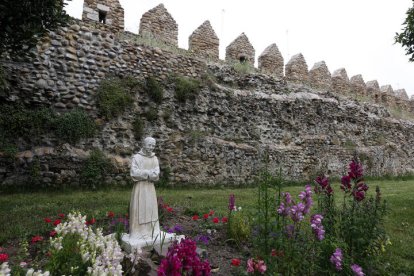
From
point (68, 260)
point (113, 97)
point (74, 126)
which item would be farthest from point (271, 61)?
point (68, 260)

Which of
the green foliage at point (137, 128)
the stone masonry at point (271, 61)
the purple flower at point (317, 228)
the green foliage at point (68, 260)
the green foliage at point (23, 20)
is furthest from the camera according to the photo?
the stone masonry at point (271, 61)

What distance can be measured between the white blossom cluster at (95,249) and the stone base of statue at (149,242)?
1.13m

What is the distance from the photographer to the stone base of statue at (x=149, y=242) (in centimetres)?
451

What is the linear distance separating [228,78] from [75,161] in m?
7.30

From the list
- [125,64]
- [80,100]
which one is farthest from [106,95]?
[125,64]

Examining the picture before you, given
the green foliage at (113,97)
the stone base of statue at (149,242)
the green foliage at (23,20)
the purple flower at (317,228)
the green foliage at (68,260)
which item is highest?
the green foliage at (23,20)

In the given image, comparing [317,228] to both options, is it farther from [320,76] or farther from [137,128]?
[320,76]

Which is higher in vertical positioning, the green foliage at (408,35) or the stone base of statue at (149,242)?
the green foliage at (408,35)

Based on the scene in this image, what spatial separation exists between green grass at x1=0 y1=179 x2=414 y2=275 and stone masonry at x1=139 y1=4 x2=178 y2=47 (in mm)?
6068

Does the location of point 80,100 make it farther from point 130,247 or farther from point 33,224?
point 130,247

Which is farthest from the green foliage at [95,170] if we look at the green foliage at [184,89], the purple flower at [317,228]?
the purple flower at [317,228]

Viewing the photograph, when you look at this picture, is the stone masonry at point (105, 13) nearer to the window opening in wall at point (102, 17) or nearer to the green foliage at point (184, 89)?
the window opening in wall at point (102, 17)

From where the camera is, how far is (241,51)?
13945 millimetres

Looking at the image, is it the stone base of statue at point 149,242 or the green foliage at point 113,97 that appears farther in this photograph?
the green foliage at point 113,97
